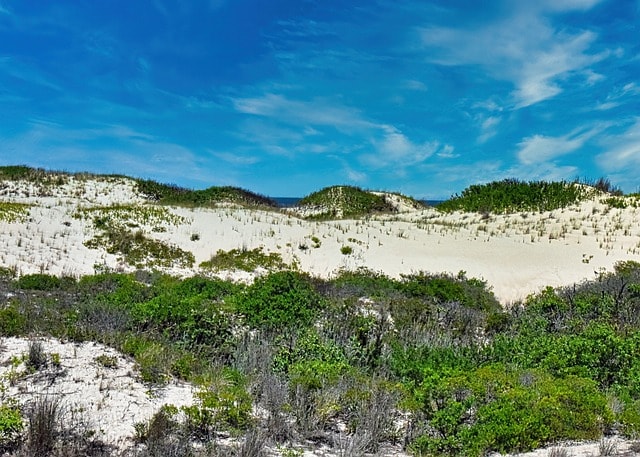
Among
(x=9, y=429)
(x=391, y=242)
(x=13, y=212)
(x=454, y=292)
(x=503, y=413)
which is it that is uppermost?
(x=13, y=212)

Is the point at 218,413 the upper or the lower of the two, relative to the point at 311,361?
lower

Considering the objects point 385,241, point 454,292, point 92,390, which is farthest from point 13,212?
point 92,390

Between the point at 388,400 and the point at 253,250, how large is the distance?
45.3ft

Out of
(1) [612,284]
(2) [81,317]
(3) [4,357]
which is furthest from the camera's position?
(1) [612,284]

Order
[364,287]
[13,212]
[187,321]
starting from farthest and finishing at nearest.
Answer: [13,212]
[364,287]
[187,321]

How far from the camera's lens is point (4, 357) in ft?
20.3

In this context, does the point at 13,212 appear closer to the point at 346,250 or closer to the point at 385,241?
the point at 346,250

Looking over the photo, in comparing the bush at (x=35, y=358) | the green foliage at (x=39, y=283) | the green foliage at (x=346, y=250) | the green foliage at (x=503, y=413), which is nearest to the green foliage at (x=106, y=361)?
the bush at (x=35, y=358)

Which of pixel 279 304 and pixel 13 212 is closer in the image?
pixel 279 304

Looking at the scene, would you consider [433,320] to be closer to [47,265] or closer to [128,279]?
[128,279]

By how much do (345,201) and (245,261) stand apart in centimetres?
2281

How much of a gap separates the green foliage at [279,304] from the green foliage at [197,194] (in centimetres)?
2335

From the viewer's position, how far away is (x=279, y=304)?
9578mm

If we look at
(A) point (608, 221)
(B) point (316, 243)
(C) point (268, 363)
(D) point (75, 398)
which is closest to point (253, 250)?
(B) point (316, 243)
